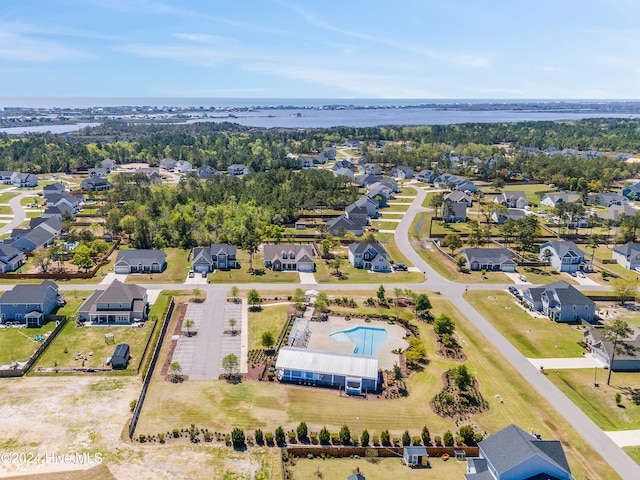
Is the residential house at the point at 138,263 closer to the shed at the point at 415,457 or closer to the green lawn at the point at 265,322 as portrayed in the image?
the green lawn at the point at 265,322

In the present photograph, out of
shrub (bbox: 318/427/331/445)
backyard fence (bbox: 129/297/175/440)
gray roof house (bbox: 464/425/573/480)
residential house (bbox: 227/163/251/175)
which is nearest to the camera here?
gray roof house (bbox: 464/425/573/480)

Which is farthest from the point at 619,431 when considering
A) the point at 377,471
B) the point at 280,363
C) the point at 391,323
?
the point at 280,363

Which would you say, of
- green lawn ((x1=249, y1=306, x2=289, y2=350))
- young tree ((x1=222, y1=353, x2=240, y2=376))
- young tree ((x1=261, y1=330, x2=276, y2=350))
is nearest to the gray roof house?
young tree ((x1=222, y1=353, x2=240, y2=376))

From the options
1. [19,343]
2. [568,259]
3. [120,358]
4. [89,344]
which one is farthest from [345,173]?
[120,358]

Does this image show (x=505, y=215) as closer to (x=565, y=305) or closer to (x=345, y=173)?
(x=565, y=305)

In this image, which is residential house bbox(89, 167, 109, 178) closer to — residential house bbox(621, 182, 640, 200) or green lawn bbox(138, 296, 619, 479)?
green lawn bbox(138, 296, 619, 479)
